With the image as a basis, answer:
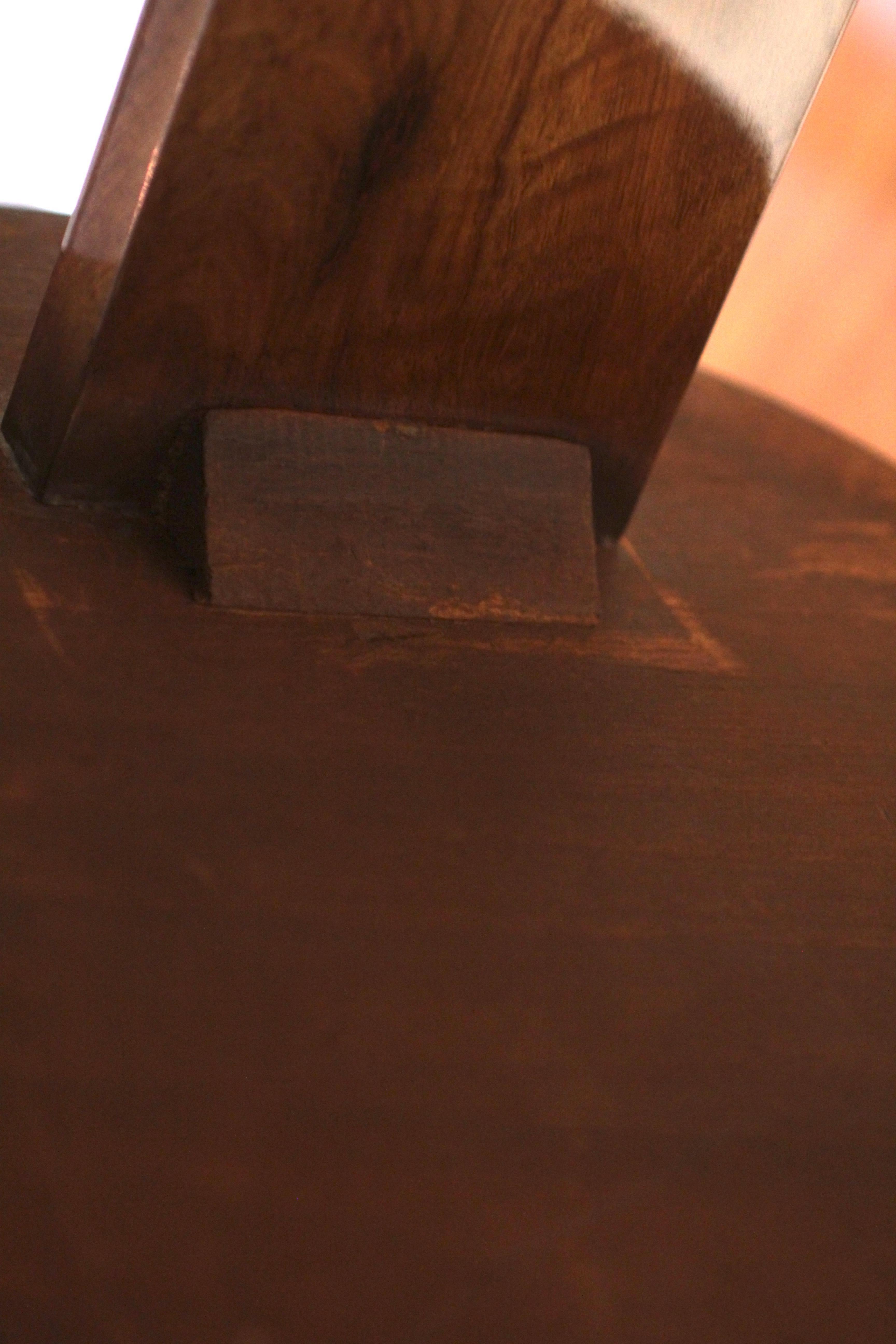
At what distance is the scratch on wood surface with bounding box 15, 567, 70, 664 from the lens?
2.06 feet

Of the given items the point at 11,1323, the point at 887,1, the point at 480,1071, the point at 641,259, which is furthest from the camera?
the point at 887,1

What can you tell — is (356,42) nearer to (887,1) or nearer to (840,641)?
(840,641)

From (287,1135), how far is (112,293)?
1.20ft

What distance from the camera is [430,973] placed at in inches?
21.1

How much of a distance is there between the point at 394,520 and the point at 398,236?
13 centimetres

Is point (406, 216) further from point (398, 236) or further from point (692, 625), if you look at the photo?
point (692, 625)

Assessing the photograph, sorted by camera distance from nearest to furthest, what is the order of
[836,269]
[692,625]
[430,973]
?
[430,973] < [692,625] < [836,269]

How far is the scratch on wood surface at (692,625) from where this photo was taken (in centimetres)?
78

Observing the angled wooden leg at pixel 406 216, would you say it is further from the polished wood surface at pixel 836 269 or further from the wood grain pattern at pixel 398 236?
the polished wood surface at pixel 836 269

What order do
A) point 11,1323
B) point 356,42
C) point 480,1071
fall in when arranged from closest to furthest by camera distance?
point 11,1323, point 480,1071, point 356,42

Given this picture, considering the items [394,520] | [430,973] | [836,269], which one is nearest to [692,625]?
[394,520]

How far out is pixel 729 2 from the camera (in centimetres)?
68

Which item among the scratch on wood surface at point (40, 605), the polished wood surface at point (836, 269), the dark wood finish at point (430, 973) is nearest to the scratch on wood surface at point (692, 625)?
the dark wood finish at point (430, 973)

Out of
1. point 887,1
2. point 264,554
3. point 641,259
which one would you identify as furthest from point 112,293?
point 887,1
